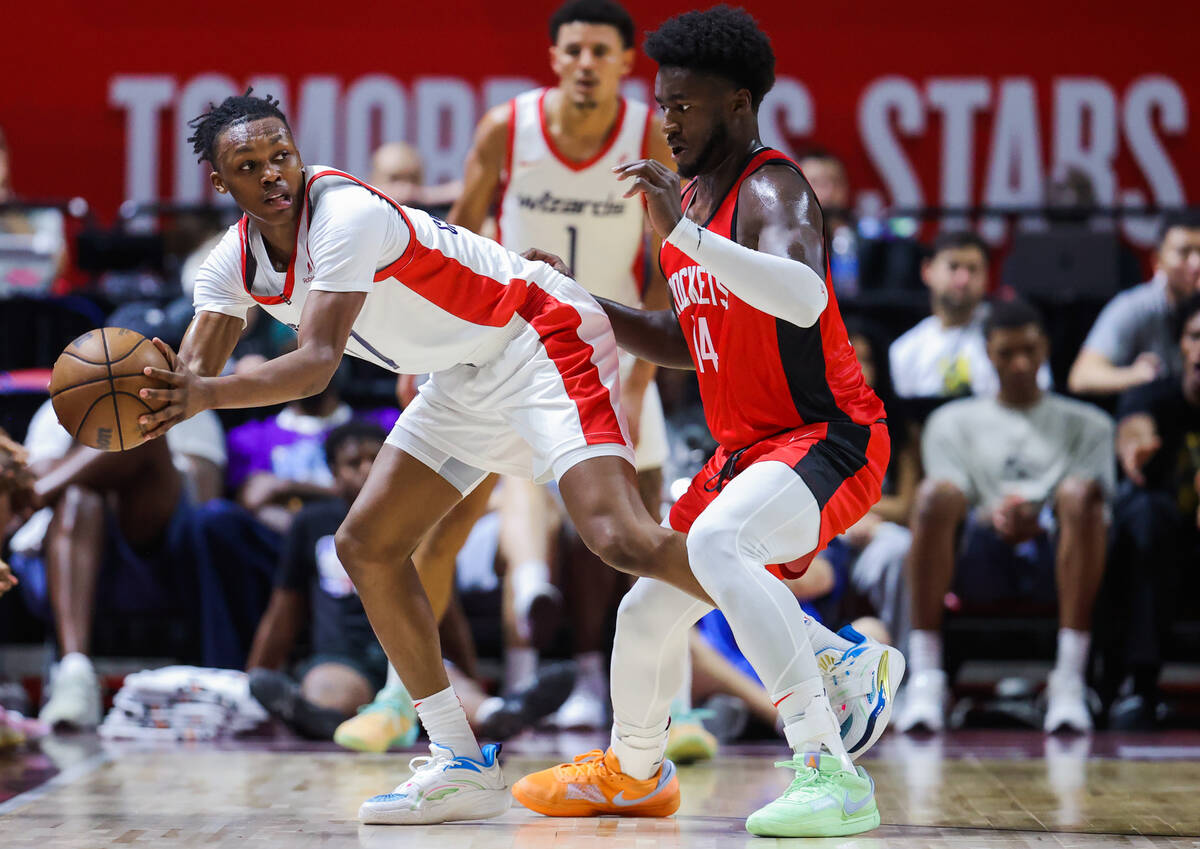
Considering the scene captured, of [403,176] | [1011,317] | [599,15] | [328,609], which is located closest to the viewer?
[599,15]

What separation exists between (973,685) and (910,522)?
87cm

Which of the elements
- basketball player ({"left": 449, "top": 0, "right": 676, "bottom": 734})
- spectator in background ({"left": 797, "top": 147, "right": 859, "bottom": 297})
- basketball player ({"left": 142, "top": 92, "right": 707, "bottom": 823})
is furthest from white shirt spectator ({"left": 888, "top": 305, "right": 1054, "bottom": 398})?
basketball player ({"left": 142, "top": 92, "right": 707, "bottom": 823})

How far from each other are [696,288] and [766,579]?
0.67 m

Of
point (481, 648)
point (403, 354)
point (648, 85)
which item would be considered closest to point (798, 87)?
point (648, 85)

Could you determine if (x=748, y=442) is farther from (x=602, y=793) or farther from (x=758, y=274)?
(x=602, y=793)

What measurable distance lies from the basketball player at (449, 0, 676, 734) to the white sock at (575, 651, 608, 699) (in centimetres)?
38

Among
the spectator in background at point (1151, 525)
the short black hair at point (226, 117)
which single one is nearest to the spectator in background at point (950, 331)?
the spectator in background at point (1151, 525)

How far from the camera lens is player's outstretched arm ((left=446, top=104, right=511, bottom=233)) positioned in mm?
4824

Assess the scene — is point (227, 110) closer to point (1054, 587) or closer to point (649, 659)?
point (649, 659)

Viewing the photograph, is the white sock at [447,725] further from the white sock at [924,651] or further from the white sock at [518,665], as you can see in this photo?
the white sock at [924,651]

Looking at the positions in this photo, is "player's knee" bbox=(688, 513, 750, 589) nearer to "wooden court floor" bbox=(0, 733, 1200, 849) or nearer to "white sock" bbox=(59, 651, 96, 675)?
"wooden court floor" bbox=(0, 733, 1200, 849)

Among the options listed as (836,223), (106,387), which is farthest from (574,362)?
(836,223)

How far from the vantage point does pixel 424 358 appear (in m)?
3.44

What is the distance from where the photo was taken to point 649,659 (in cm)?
334
